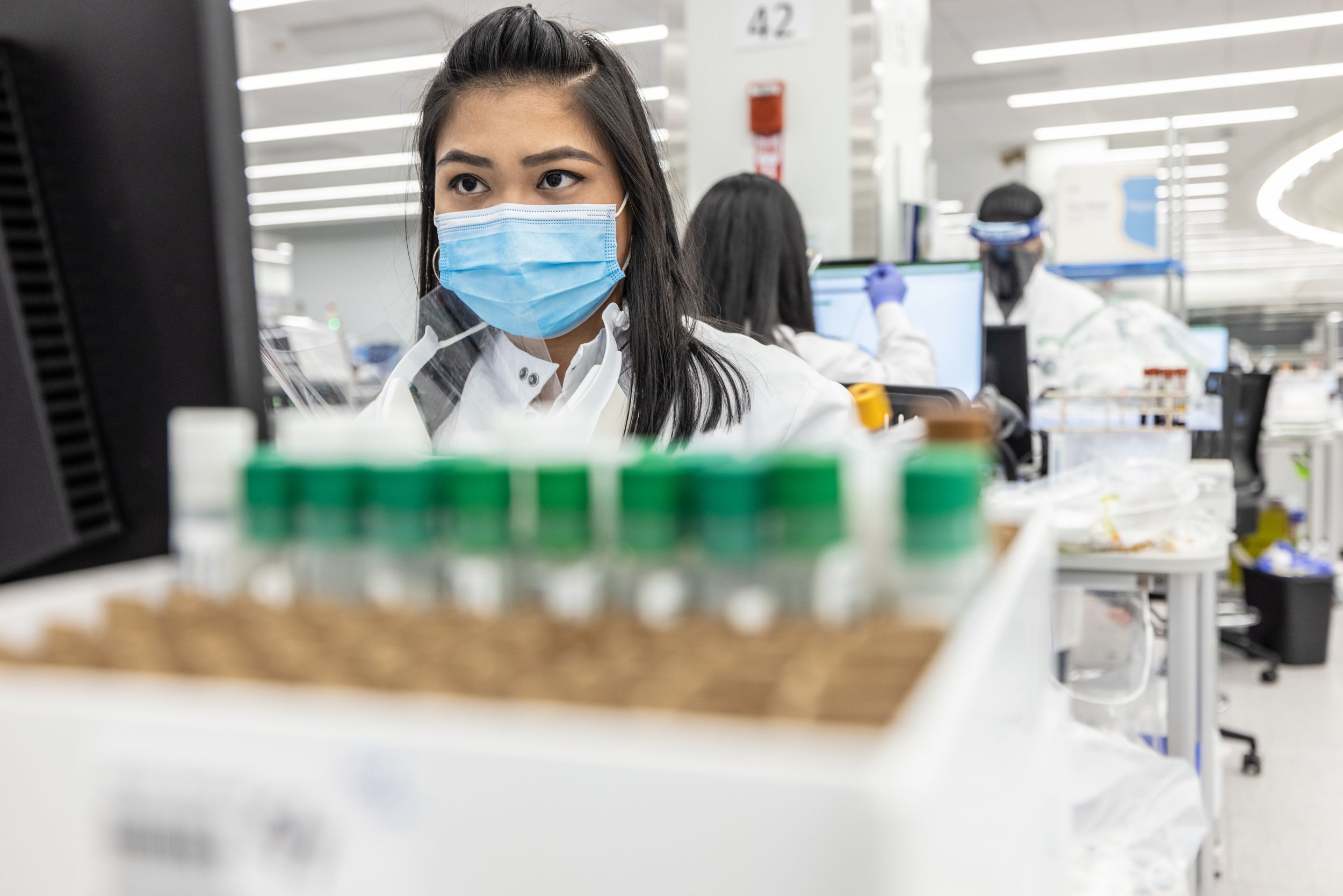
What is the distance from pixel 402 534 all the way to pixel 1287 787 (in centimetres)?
307

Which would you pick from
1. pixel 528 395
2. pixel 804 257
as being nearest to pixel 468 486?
pixel 528 395

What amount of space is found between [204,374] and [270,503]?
14cm

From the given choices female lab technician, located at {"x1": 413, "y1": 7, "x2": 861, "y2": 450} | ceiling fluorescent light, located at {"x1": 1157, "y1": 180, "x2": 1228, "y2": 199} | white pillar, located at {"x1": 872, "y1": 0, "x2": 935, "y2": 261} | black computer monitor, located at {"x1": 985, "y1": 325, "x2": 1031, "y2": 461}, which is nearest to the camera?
female lab technician, located at {"x1": 413, "y1": 7, "x2": 861, "y2": 450}

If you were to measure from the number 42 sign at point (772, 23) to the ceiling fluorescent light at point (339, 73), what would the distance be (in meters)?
3.95

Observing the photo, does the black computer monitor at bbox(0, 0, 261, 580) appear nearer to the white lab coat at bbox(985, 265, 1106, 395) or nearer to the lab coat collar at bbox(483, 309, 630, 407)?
the lab coat collar at bbox(483, 309, 630, 407)

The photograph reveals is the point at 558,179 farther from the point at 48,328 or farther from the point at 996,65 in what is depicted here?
the point at 996,65

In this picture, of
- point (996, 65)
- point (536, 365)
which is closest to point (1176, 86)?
point (996, 65)

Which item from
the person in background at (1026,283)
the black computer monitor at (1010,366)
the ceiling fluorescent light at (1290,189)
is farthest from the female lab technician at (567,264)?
the ceiling fluorescent light at (1290,189)

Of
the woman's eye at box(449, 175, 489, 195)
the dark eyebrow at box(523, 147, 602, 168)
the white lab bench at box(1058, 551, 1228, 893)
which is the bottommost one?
the white lab bench at box(1058, 551, 1228, 893)

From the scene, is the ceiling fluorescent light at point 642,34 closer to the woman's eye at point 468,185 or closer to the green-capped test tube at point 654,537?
the woman's eye at point 468,185

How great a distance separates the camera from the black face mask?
12.3 feet

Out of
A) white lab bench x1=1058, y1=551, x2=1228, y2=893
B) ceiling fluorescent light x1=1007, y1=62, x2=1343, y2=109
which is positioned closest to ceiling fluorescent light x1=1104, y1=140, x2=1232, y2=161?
ceiling fluorescent light x1=1007, y1=62, x2=1343, y2=109

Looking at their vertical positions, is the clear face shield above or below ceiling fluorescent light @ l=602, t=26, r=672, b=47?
below

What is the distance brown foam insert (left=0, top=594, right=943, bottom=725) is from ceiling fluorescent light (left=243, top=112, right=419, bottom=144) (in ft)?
26.5
